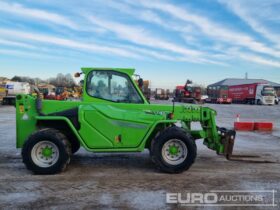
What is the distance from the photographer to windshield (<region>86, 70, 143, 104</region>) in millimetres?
8328

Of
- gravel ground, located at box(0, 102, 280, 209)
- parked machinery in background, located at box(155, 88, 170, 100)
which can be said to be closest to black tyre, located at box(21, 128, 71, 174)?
gravel ground, located at box(0, 102, 280, 209)

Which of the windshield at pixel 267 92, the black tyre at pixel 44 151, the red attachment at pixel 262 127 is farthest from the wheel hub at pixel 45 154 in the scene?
the windshield at pixel 267 92

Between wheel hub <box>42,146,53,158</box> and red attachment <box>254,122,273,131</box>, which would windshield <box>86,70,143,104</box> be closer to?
wheel hub <box>42,146,53,158</box>

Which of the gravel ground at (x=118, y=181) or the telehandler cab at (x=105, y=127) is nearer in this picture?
the gravel ground at (x=118, y=181)

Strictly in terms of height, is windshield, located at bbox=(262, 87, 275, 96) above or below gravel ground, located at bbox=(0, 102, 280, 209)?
above

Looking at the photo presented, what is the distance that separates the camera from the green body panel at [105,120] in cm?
784

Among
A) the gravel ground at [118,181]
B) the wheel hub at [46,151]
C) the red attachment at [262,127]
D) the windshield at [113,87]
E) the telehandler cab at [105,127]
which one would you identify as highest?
the windshield at [113,87]

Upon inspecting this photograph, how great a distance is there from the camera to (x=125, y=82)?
27.3 feet

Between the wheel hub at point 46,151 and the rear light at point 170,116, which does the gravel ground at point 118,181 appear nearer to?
the wheel hub at point 46,151

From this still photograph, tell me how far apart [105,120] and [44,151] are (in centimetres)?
144

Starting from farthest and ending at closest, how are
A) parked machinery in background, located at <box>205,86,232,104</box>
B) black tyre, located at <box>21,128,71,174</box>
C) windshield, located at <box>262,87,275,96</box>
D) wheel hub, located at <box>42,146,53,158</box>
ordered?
parked machinery in background, located at <box>205,86,232,104</box>
windshield, located at <box>262,87,275,96</box>
wheel hub, located at <box>42,146,53,158</box>
black tyre, located at <box>21,128,71,174</box>

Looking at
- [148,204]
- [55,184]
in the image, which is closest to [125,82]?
[55,184]

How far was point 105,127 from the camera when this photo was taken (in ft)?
25.8

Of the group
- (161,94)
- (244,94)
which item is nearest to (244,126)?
(244,94)
